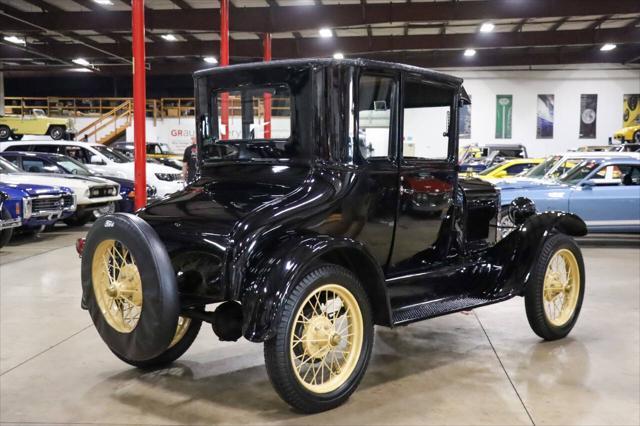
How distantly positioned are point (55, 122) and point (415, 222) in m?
22.8

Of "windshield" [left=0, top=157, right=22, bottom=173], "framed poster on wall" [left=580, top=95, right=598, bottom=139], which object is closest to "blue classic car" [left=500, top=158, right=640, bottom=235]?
"windshield" [left=0, top=157, right=22, bottom=173]

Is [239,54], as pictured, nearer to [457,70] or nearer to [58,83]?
[457,70]

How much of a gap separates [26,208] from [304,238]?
Result: 23.5 feet

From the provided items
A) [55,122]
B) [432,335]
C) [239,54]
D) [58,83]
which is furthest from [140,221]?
[58,83]

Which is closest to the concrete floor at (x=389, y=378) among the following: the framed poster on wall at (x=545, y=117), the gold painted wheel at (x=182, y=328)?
the gold painted wheel at (x=182, y=328)

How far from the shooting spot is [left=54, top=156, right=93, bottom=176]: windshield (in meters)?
12.4

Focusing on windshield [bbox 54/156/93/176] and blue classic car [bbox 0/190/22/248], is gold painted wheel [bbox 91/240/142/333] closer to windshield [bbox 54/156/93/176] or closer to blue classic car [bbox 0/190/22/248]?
blue classic car [bbox 0/190/22/248]

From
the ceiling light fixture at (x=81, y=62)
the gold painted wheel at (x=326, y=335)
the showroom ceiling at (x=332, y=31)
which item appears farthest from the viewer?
the ceiling light fixture at (x=81, y=62)

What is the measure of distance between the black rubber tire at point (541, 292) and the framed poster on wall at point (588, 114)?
25.9 meters

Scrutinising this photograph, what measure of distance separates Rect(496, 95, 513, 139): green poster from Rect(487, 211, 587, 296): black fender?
82.0 feet

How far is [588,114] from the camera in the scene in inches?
1126

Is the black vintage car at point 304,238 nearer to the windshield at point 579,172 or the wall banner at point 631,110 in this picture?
the windshield at point 579,172

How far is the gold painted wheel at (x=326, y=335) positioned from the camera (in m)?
3.47

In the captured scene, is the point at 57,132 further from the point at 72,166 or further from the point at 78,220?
the point at 78,220
